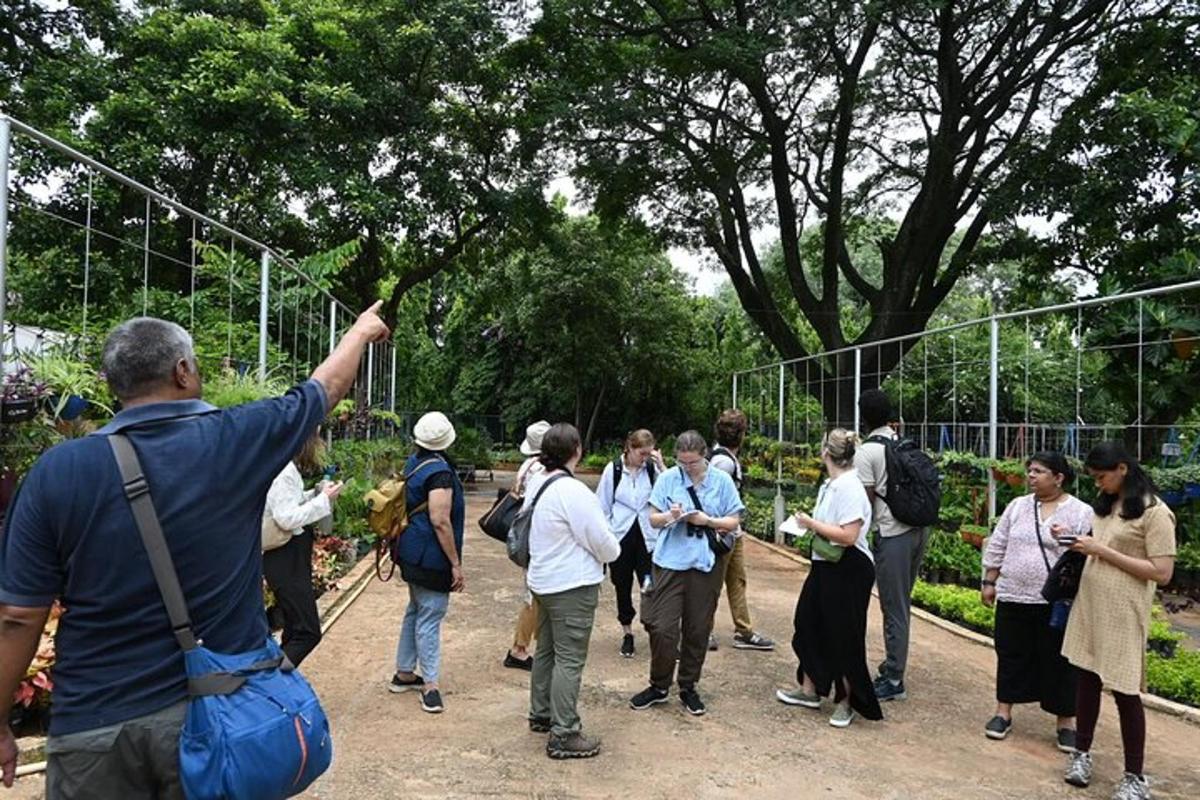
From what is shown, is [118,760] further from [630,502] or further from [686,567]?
[630,502]

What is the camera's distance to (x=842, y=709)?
15.5ft

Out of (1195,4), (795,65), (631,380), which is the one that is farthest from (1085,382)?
(631,380)

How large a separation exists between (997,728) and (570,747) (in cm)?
234

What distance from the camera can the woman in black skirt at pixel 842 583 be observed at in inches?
181

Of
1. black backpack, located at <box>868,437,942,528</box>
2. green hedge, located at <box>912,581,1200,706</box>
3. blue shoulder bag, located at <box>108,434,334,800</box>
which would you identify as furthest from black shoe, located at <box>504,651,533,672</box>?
blue shoulder bag, located at <box>108,434,334,800</box>

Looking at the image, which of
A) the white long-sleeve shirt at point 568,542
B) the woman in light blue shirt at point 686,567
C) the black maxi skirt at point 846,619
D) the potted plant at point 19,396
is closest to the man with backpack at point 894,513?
the black maxi skirt at point 846,619

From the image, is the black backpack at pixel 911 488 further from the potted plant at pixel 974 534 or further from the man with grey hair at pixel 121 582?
the man with grey hair at pixel 121 582

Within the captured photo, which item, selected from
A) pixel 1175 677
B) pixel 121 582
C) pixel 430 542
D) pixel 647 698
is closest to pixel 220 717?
pixel 121 582

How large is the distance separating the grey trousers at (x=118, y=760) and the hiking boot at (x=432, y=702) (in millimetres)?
3057

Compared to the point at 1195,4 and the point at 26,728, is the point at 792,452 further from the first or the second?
the point at 26,728

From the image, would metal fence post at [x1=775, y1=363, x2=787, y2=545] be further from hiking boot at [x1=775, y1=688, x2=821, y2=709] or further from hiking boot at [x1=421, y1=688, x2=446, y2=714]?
hiking boot at [x1=421, y1=688, x2=446, y2=714]

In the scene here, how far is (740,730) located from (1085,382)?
9069mm

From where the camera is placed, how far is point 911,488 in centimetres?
505

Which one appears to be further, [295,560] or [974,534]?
[974,534]
